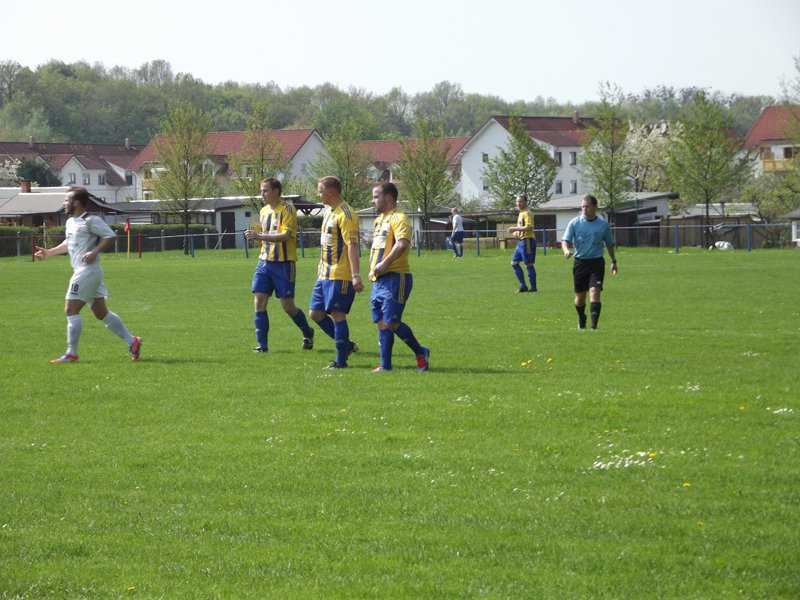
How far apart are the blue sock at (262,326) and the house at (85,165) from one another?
310 feet

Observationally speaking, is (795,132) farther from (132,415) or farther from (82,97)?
(82,97)

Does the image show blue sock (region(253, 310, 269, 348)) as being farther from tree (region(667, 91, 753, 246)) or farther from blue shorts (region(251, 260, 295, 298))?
tree (region(667, 91, 753, 246))

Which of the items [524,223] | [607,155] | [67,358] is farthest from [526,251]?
[607,155]

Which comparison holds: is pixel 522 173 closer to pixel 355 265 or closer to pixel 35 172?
pixel 355 265

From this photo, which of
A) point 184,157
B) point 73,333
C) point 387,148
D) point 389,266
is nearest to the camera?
point 389,266

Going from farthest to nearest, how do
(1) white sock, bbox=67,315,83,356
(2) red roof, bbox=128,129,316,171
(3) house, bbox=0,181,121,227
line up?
(2) red roof, bbox=128,129,316,171 < (3) house, bbox=0,181,121,227 < (1) white sock, bbox=67,315,83,356

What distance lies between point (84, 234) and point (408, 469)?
6004mm

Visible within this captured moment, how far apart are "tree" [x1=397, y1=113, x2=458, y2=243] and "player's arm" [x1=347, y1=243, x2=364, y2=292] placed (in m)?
45.2

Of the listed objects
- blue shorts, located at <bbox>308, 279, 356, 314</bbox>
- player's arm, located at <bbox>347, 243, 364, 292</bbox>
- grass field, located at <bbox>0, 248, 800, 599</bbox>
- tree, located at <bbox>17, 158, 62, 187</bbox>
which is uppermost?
tree, located at <bbox>17, 158, 62, 187</bbox>

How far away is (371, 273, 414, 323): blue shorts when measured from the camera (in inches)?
356

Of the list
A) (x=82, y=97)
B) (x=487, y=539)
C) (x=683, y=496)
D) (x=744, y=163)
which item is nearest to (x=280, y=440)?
(x=487, y=539)

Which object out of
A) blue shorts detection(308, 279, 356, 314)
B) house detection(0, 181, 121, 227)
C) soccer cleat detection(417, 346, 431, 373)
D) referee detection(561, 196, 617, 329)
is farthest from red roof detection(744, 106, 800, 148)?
blue shorts detection(308, 279, 356, 314)

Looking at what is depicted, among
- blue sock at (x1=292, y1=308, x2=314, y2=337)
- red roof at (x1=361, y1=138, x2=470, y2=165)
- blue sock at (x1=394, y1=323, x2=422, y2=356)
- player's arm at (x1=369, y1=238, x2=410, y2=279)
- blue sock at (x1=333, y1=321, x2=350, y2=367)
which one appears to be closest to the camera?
player's arm at (x1=369, y1=238, x2=410, y2=279)

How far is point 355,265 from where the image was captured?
355 inches
